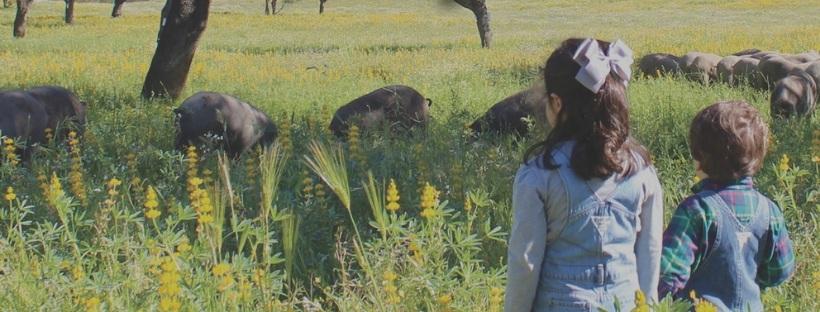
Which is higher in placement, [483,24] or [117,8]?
[483,24]

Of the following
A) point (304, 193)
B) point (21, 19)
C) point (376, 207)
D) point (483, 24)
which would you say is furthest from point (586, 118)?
point (21, 19)

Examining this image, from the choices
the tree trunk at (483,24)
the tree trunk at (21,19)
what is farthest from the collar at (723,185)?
the tree trunk at (21,19)

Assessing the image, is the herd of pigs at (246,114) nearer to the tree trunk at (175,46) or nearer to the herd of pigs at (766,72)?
the herd of pigs at (766,72)

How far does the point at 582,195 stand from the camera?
10.2 ft

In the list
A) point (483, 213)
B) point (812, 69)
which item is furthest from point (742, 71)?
point (483, 213)

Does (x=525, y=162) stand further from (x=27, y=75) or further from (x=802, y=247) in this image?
(x=27, y=75)

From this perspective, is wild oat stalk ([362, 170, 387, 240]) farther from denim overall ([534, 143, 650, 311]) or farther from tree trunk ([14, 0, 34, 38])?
tree trunk ([14, 0, 34, 38])

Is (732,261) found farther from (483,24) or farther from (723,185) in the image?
(483,24)

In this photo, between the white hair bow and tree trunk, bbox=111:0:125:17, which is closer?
the white hair bow

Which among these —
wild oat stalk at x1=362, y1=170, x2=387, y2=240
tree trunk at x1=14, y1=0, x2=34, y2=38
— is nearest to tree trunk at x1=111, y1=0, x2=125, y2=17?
tree trunk at x1=14, y1=0, x2=34, y2=38

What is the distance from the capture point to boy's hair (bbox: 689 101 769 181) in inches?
138

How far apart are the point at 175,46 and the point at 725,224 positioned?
10.1 metres

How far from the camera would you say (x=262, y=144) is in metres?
9.26

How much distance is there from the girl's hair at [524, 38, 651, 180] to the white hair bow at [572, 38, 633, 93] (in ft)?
0.07
